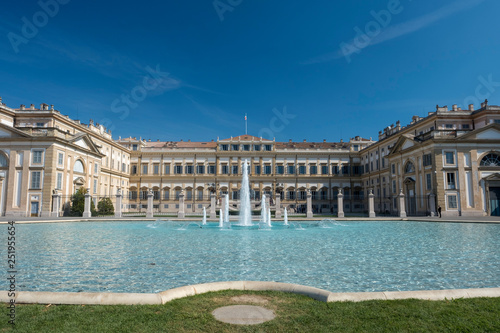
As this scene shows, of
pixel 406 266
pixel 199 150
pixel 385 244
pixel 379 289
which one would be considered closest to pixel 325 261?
pixel 406 266

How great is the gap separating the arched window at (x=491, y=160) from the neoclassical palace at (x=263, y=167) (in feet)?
0.30

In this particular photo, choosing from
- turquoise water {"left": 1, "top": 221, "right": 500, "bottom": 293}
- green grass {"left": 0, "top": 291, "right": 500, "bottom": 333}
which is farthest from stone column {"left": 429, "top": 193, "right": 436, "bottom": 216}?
green grass {"left": 0, "top": 291, "right": 500, "bottom": 333}

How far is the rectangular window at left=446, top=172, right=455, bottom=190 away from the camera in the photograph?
1155 inches

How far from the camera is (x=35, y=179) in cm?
2975

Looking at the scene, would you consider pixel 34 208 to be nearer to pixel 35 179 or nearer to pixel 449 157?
pixel 35 179

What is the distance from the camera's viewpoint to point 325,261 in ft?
27.8

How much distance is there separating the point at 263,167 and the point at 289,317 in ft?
160

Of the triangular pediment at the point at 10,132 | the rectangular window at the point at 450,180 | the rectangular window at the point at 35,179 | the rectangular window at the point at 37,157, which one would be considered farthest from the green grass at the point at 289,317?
the triangular pediment at the point at 10,132

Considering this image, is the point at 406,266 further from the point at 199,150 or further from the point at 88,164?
the point at 199,150

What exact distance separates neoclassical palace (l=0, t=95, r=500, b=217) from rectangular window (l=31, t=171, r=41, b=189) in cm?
8

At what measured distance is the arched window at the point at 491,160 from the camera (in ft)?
97.0

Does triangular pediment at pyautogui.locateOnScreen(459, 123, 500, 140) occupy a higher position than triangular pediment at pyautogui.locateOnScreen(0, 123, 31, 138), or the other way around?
triangular pediment at pyautogui.locateOnScreen(0, 123, 31, 138)

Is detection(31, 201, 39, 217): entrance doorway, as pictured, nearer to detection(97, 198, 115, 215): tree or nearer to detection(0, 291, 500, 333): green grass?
detection(97, 198, 115, 215): tree

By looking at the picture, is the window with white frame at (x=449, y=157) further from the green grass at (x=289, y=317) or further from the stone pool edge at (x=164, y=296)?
the green grass at (x=289, y=317)
